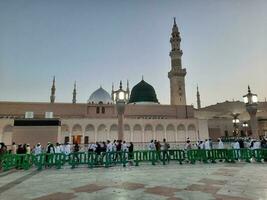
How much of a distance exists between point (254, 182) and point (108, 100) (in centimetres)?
4858

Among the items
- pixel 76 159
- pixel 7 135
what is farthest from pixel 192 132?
pixel 76 159

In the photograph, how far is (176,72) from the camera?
49.7 m

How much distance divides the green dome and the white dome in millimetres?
6528

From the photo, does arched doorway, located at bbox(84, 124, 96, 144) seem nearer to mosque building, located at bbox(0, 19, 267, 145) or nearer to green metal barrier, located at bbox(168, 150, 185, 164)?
mosque building, located at bbox(0, 19, 267, 145)

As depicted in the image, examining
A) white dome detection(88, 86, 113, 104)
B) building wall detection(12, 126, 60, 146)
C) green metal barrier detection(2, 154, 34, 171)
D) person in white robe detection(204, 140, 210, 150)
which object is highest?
white dome detection(88, 86, 113, 104)

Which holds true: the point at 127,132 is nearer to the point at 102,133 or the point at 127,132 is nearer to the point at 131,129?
the point at 131,129

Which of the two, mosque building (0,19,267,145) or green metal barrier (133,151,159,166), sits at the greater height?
mosque building (0,19,267,145)

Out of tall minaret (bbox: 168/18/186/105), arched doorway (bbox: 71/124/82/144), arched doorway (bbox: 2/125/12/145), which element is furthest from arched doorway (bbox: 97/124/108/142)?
tall minaret (bbox: 168/18/186/105)

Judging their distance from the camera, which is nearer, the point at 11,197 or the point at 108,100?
the point at 11,197

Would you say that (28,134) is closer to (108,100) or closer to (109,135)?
(109,135)

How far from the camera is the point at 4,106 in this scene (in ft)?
138

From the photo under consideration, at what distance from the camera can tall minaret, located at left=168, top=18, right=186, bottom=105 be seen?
49438 millimetres

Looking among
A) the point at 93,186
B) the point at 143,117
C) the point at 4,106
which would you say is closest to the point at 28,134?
the point at 93,186

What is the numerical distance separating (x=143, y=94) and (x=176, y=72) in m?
10.4
